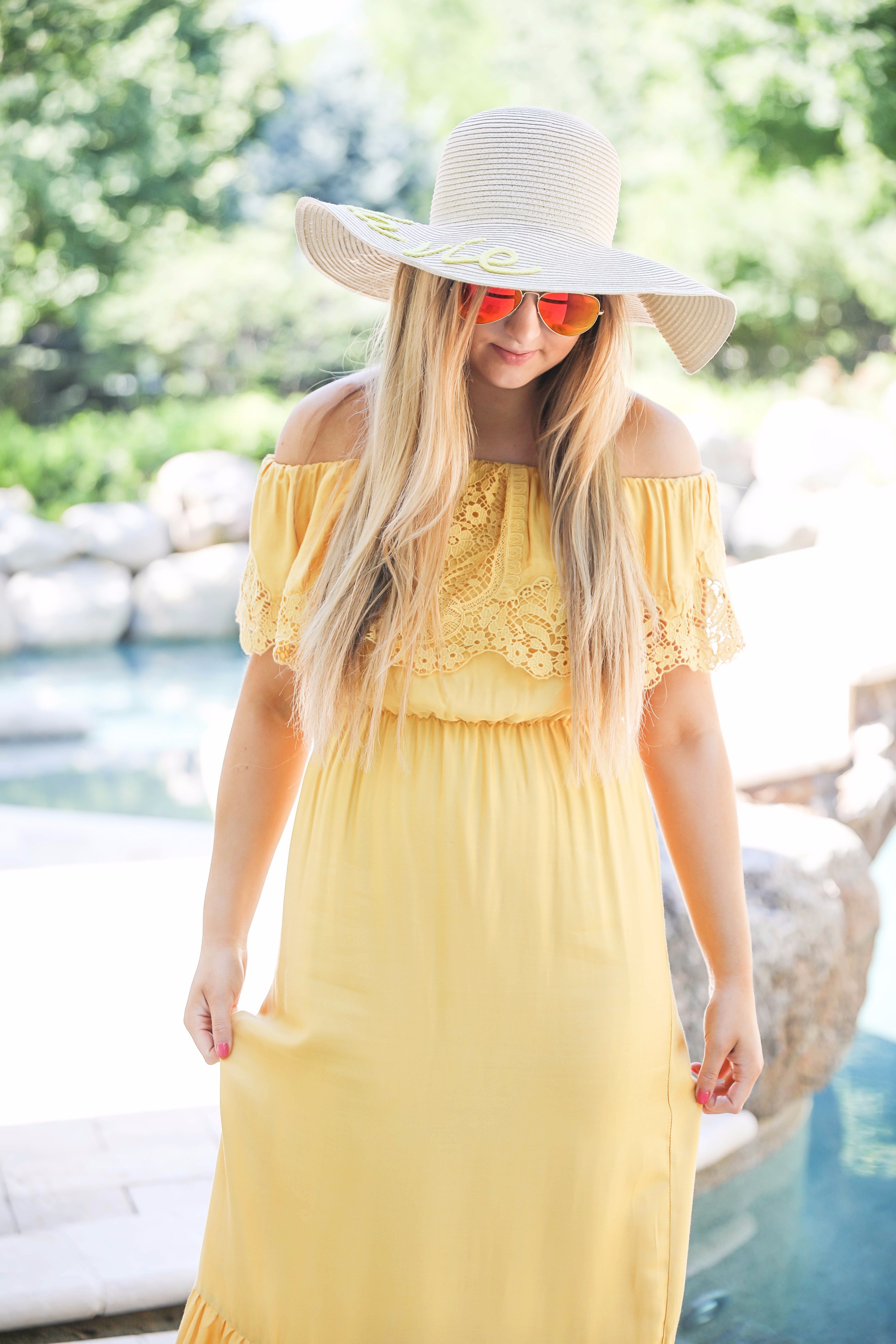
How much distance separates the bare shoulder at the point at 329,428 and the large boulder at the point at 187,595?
9.56m

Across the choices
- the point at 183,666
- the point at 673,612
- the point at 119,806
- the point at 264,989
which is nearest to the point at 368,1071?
the point at 673,612

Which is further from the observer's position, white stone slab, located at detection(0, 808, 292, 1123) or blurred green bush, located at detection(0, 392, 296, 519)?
blurred green bush, located at detection(0, 392, 296, 519)

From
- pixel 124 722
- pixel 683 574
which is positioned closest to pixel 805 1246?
pixel 683 574

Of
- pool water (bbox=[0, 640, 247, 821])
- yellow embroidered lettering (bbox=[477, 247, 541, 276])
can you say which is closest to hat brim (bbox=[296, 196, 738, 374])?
yellow embroidered lettering (bbox=[477, 247, 541, 276])

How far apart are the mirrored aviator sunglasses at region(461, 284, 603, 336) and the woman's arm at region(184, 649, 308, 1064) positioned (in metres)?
0.45

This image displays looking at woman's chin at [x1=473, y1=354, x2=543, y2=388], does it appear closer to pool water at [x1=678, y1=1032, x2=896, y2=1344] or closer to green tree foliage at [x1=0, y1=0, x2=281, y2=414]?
pool water at [x1=678, y1=1032, x2=896, y2=1344]

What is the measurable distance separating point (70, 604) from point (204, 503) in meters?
1.57

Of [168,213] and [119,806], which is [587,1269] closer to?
[119,806]

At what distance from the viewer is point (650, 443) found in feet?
4.38

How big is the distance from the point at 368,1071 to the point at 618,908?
0.99 feet

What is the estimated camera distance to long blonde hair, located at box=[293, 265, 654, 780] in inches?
49.3

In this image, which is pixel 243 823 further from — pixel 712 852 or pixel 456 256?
pixel 456 256
